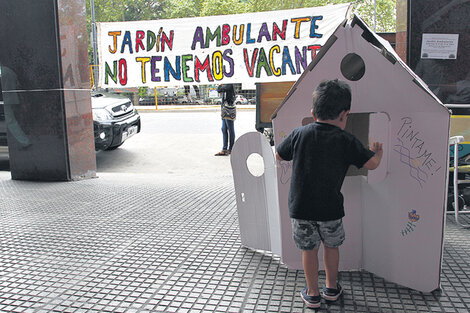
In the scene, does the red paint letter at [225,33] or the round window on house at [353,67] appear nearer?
the round window on house at [353,67]

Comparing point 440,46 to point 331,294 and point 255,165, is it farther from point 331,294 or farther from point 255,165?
point 255,165

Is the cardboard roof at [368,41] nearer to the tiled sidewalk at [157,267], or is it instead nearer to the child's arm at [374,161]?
the child's arm at [374,161]

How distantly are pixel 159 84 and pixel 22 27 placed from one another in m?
2.07

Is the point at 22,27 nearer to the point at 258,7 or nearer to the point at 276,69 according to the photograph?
the point at 276,69

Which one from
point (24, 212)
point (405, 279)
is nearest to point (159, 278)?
point (405, 279)

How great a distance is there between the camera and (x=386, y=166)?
2.71 meters

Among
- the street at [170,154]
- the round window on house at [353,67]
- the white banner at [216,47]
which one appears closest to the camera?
the round window on house at [353,67]

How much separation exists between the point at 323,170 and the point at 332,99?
1.35 feet

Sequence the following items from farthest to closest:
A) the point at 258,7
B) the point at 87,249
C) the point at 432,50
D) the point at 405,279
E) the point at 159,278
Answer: the point at 258,7 < the point at 432,50 < the point at 87,249 < the point at 159,278 < the point at 405,279

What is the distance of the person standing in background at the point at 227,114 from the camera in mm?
→ 8781

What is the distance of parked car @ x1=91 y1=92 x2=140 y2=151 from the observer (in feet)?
26.3

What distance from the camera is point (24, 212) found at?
4602 millimetres

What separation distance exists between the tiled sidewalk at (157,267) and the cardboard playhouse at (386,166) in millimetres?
173

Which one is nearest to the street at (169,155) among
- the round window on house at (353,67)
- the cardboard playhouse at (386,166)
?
the cardboard playhouse at (386,166)
